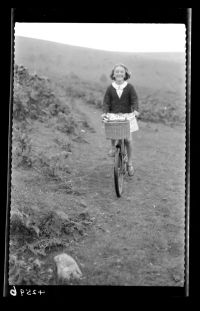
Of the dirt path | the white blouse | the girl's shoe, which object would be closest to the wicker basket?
the white blouse

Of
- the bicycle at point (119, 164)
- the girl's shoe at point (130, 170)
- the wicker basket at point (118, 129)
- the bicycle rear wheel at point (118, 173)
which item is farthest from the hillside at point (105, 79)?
the wicker basket at point (118, 129)

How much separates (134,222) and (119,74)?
2611 mm

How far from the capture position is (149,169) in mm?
8859

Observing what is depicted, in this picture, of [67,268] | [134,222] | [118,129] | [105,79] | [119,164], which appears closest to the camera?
[67,268]

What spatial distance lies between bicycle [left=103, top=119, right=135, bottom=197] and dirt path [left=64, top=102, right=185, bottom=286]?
0.99ft

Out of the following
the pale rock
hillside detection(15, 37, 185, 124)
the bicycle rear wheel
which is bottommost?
the pale rock

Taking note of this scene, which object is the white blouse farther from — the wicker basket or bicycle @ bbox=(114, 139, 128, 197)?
bicycle @ bbox=(114, 139, 128, 197)

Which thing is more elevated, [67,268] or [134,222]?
[134,222]

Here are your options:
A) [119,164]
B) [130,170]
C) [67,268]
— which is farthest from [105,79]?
[67,268]

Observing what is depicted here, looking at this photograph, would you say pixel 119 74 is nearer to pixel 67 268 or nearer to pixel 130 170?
pixel 130 170

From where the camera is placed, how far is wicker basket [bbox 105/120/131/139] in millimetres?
6559

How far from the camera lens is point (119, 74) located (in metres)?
6.75

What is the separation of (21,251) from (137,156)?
16.9ft
